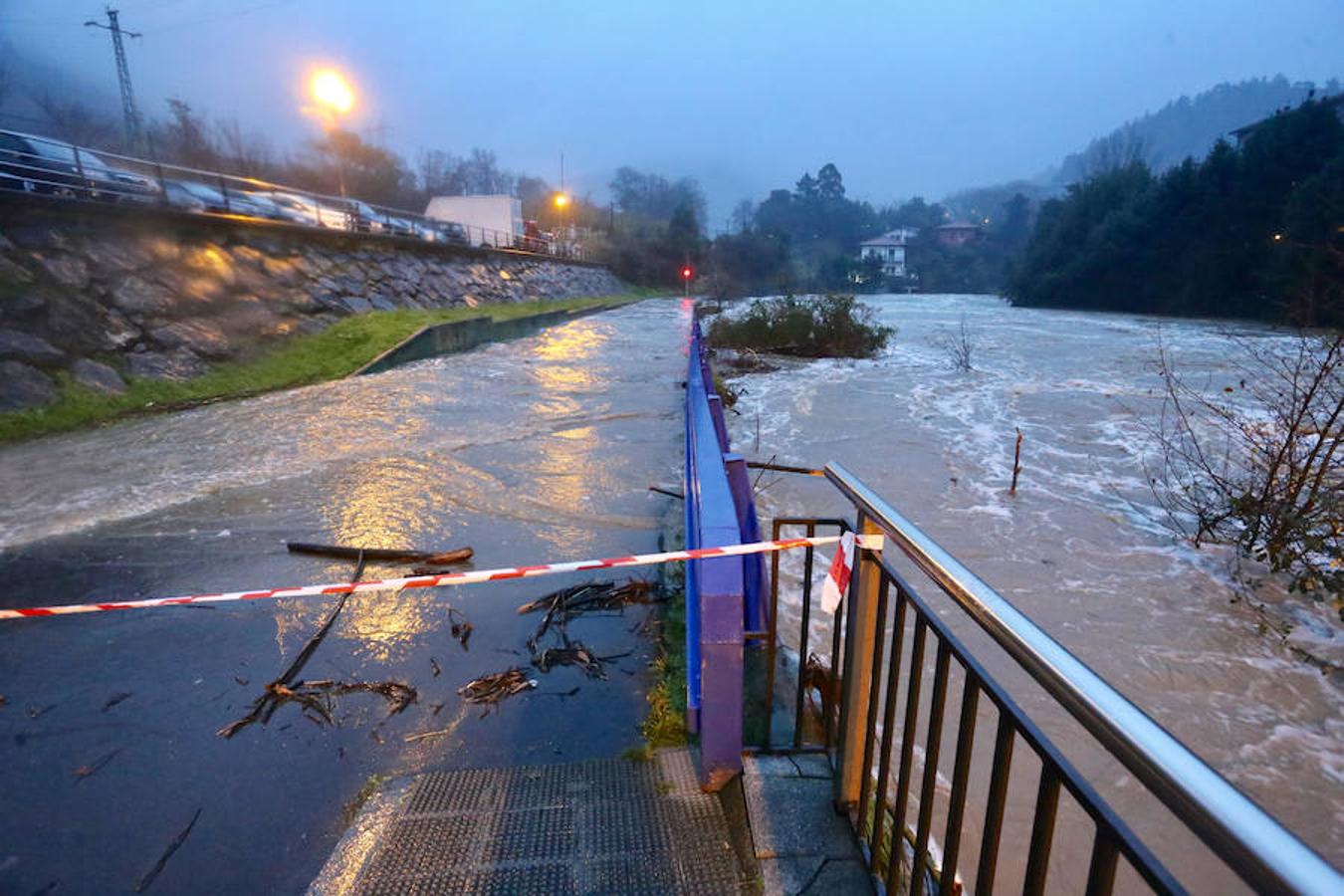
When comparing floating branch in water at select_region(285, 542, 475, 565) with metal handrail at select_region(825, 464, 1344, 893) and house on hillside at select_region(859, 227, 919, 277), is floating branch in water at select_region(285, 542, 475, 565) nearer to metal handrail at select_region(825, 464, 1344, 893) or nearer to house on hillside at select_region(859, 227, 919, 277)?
metal handrail at select_region(825, 464, 1344, 893)

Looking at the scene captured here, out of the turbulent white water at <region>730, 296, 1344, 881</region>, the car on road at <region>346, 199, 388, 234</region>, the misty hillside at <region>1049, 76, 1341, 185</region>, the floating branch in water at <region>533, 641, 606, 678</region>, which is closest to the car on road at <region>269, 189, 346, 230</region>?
the car on road at <region>346, 199, 388, 234</region>

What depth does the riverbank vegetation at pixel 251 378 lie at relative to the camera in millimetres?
8688

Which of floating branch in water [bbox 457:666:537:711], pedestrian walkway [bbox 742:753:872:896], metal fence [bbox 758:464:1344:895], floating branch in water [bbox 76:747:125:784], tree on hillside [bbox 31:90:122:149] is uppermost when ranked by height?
tree on hillside [bbox 31:90:122:149]

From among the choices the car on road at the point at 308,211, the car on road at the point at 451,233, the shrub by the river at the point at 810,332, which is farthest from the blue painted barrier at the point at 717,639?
the car on road at the point at 451,233

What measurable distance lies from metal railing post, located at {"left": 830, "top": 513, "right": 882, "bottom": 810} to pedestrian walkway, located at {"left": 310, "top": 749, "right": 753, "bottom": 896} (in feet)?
1.56

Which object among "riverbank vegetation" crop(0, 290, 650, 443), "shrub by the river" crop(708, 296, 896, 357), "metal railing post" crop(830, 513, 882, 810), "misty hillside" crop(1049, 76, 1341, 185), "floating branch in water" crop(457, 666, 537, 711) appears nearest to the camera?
"metal railing post" crop(830, 513, 882, 810)

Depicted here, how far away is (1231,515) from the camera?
6.36m

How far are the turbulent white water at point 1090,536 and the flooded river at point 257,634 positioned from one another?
2122 millimetres

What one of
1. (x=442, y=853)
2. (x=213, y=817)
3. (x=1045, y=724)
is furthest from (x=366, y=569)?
(x=1045, y=724)

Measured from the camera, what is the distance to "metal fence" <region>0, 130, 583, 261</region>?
11.1 m

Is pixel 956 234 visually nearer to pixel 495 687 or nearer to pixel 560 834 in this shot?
pixel 495 687

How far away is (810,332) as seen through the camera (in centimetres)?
1956

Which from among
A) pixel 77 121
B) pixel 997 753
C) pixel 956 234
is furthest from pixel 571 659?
pixel 956 234

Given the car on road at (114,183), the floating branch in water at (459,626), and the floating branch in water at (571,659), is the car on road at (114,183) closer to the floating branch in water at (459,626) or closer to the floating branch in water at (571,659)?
the floating branch in water at (459,626)
